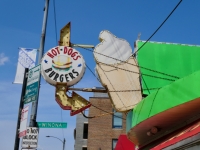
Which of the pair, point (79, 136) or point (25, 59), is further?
point (79, 136)

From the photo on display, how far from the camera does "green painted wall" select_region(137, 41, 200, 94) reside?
12.6 metres

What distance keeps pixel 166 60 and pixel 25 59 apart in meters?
5.45

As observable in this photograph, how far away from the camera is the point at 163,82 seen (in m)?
12.5

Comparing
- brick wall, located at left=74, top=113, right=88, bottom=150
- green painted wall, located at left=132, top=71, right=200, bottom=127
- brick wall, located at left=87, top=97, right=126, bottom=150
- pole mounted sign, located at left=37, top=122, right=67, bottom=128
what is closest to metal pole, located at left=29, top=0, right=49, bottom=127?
pole mounted sign, located at left=37, top=122, right=67, bottom=128

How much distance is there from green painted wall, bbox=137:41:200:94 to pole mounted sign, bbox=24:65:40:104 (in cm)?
454

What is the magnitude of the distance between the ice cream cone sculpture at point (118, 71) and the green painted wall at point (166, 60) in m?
0.50

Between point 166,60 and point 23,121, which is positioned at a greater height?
point 166,60

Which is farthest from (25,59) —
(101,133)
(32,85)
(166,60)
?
(101,133)

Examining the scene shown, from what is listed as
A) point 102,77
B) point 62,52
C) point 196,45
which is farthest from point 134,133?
point 196,45

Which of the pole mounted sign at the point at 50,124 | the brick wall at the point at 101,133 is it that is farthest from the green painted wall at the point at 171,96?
the brick wall at the point at 101,133

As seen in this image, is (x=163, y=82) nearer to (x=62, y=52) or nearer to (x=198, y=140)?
(x=62, y=52)

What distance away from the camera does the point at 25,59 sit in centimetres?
1180

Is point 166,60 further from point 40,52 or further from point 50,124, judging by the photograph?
point 50,124

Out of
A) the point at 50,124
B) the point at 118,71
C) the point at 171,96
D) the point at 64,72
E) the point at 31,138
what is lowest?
the point at 31,138
